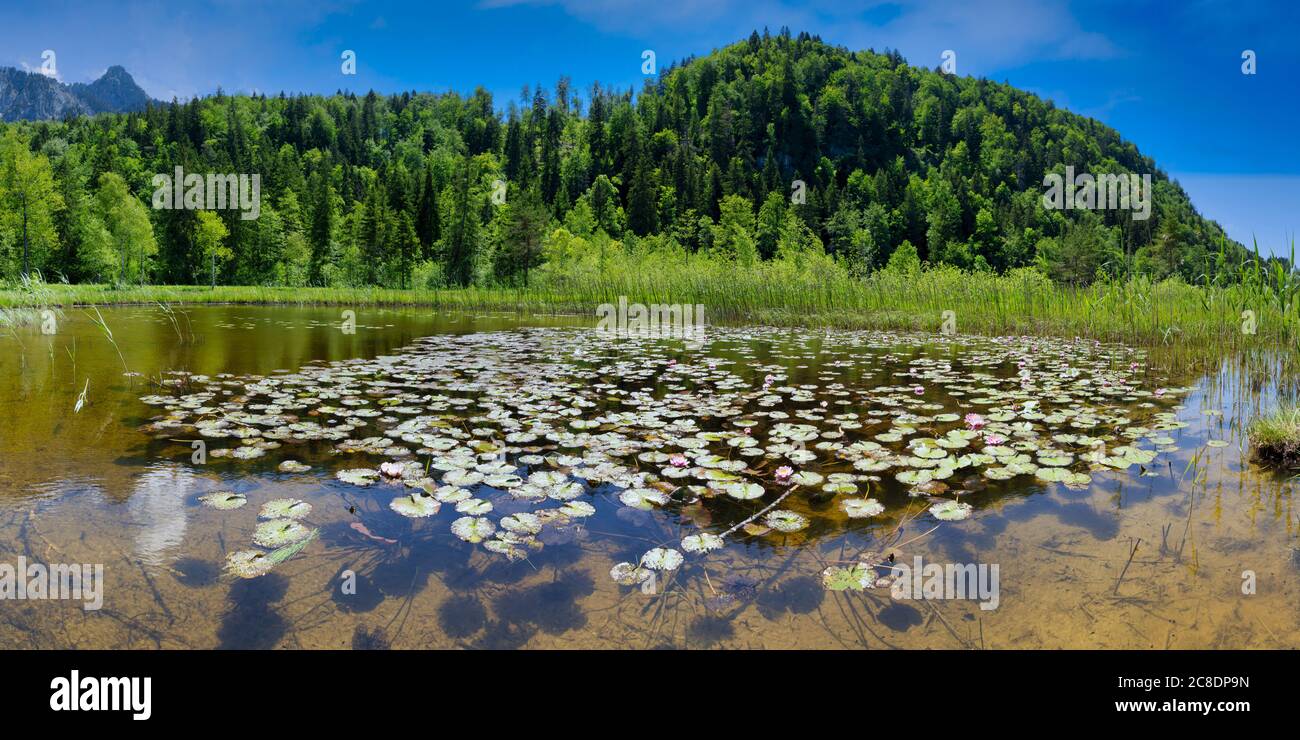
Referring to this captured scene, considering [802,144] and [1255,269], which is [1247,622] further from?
[802,144]

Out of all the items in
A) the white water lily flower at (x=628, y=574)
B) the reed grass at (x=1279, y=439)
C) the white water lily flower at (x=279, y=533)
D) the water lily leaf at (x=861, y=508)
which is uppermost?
the reed grass at (x=1279, y=439)

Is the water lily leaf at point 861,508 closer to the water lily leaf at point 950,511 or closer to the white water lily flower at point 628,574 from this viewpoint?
the water lily leaf at point 950,511

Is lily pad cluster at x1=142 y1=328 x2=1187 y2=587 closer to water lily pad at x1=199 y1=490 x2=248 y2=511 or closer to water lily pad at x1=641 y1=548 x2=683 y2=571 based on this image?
water lily pad at x1=641 y1=548 x2=683 y2=571

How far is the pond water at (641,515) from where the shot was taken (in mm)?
2422

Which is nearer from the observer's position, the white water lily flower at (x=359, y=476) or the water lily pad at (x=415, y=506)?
the water lily pad at (x=415, y=506)

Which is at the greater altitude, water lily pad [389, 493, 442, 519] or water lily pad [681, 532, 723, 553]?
water lily pad [389, 493, 442, 519]

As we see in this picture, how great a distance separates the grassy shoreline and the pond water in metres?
1.69

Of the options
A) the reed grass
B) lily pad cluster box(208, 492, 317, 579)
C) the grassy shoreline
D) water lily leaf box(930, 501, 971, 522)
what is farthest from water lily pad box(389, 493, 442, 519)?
the grassy shoreline

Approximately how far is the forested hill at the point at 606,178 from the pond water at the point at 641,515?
16.9 meters

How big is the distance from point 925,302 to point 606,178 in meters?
91.1

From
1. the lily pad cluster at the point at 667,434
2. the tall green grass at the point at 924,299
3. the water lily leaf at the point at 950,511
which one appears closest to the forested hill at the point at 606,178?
the tall green grass at the point at 924,299

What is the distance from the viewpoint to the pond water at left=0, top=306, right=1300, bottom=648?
242 cm

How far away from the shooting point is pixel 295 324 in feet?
59.6
